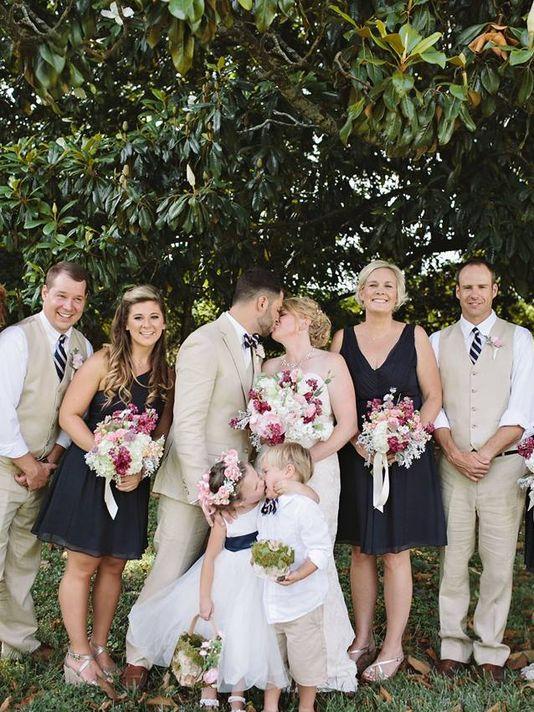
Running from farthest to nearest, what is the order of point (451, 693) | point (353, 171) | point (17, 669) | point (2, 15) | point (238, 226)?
point (353, 171) → point (238, 226) → point (17, 669) → point (451, 693) → point (2, 15)

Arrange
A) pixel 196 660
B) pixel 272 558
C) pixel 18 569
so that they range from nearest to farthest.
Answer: pixel 272 558 → pixel 196 660 → pixel 18 569

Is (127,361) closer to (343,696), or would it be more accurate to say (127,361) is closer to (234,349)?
(234,349)

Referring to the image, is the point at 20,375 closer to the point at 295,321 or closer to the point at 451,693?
the point at 295,321

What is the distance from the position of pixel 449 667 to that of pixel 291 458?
1.75 meters

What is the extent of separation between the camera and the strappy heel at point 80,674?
14.3ft

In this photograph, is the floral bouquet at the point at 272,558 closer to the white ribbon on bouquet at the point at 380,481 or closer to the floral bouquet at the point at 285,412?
the floral bouquet at the point at 285,412

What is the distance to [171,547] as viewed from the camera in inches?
176

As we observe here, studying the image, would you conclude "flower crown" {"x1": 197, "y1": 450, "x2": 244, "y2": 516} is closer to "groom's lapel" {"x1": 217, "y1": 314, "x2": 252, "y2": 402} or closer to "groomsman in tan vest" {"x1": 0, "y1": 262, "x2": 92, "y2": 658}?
"groom's lapel" {"x1": 217, "y1": 314, "x2": 252, "y2": 402}

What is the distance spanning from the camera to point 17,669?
4.64 m

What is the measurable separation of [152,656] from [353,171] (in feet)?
13.8

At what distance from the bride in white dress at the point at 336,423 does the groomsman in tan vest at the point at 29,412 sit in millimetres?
1199

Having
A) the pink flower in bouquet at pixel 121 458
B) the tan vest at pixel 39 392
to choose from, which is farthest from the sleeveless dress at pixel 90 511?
the pink flower in bouquet at pixel 121 458

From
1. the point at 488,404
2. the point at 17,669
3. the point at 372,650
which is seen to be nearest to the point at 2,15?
the point at 488,404

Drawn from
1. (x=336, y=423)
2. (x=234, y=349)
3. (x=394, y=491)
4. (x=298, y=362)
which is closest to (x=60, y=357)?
(x=234, y=349)
